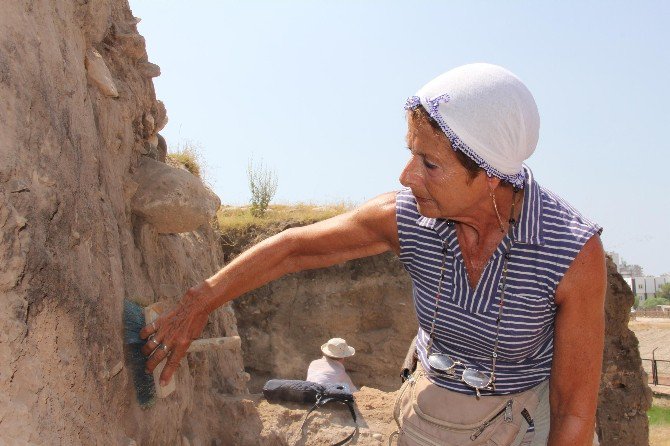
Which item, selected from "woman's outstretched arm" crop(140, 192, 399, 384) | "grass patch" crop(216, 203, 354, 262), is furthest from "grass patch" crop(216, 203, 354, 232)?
"woman's outstretched arm" crop(140, 192, 399, 384)

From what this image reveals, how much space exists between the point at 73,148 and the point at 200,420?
5.61 ft

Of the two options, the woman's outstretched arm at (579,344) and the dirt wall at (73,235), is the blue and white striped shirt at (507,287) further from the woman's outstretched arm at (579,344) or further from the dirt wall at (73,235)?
the dirt wall at (73,235)

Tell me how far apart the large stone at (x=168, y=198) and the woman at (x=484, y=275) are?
0.77 metres

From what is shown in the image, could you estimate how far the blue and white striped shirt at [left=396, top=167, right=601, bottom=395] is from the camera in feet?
7.47

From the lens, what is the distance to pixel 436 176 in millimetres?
2234

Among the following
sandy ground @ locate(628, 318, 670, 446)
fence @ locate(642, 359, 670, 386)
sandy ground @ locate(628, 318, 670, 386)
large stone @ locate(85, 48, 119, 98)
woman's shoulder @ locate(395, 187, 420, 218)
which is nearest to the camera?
woman's shoulder @ locate(395, 187, 420, 218)

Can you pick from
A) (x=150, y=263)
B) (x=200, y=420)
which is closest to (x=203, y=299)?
(x=150, y=263)

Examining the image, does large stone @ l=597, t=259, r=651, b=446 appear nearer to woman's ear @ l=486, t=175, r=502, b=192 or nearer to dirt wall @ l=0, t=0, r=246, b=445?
dirt wall @ l=0, t=0, r=246, b=445

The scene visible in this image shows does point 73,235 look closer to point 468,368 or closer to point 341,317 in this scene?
point 468,368

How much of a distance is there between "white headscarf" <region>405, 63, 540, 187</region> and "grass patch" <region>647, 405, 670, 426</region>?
11.5 m

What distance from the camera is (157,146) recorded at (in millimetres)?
4145

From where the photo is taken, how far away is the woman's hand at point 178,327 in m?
2.68

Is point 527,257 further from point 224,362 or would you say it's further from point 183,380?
point 224,362

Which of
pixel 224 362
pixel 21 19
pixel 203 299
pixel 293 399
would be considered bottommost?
pixel 293 399
